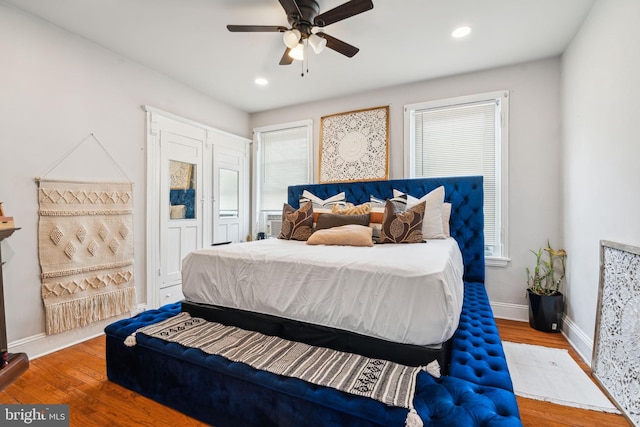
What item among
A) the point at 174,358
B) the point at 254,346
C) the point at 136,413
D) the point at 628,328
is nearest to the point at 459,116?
the point at 628,328

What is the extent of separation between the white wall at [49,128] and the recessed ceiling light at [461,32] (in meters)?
3.36

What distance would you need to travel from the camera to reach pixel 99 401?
1.79m

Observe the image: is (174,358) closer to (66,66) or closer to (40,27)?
(66,66)

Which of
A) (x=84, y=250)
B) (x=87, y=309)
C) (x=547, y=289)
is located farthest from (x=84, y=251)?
(x=547, y=289)

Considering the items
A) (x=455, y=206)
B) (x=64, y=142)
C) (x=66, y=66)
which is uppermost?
(x=66, y=66)

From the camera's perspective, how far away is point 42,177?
2.50 meters

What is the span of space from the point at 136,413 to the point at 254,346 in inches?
30.7

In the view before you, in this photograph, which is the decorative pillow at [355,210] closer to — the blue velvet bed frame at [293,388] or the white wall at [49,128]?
the blue velvet bed frame at [293,388]

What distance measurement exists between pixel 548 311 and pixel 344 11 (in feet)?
10.9

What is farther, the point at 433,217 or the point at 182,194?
the point at 182,194

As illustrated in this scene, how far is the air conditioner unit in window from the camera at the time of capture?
4.77 meters

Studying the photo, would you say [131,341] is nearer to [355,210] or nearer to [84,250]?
[84,250]

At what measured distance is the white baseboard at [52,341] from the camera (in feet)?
7.77

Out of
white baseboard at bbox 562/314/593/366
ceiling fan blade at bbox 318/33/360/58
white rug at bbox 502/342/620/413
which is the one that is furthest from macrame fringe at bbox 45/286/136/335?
white baseboard at bbox 562/314/593/366
